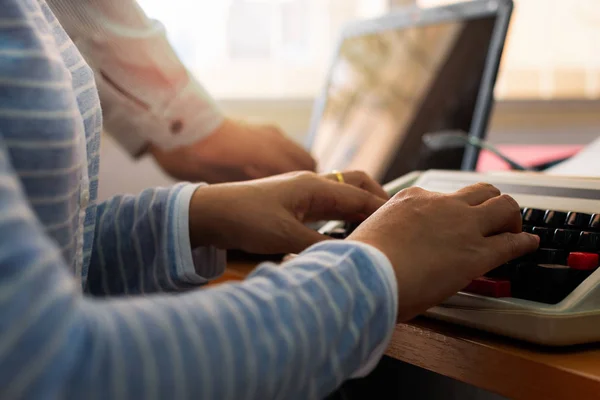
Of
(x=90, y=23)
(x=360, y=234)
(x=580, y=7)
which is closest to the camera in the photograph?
(x=360, y=234)

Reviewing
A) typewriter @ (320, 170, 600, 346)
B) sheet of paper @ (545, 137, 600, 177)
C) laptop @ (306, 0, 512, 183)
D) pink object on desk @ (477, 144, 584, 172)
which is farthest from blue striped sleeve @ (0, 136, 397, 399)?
pink object on desk @ (477, 144, 584, 172)

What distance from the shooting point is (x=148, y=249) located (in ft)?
2.06

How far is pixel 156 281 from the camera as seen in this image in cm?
62

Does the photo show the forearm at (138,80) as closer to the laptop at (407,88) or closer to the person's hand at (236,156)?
the person's hand at (236,156)

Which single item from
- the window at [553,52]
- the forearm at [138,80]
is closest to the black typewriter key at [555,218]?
the forearm at [138,80]

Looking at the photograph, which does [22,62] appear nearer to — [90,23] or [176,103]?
[90,23]

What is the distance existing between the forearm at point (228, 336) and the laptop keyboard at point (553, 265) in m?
0.12

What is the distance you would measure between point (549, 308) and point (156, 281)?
0.34 metres

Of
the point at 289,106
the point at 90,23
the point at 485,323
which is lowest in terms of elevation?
the point at 289,106

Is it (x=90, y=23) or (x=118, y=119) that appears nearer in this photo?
(x=90, y=23)

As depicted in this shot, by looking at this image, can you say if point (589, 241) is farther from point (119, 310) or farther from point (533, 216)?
point (119, 310)

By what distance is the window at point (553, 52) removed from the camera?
1.34m

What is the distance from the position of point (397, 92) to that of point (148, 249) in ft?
1.74

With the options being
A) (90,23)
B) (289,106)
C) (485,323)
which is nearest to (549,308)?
(485,323)
